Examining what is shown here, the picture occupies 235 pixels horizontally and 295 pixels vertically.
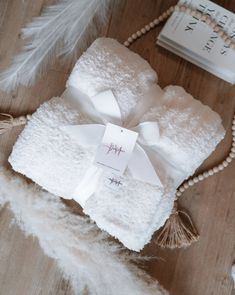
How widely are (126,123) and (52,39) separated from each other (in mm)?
333

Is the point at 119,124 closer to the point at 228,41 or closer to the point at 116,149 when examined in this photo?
the point at 116,149

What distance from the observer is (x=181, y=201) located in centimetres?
114

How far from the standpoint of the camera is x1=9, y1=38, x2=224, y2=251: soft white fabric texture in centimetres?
97

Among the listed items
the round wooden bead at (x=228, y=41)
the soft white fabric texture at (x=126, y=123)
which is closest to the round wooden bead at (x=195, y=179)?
the soft white fabric texture at (x=126, y=123)

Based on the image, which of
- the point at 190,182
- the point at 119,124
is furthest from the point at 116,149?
the point at 190,182

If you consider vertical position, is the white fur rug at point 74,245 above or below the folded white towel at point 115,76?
below

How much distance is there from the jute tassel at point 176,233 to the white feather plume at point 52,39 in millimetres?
500

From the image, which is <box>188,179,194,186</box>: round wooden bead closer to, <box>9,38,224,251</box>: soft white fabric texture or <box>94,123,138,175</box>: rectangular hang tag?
<box>9,38,224,251</box>: soft white fabric texture

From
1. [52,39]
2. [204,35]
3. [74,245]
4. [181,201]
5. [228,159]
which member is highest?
[204,35]

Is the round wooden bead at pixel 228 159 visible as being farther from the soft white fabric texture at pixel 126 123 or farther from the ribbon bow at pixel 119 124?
the ribbon bow at pixel 119 124

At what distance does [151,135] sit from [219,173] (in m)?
0.28

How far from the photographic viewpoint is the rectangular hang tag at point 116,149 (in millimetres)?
949

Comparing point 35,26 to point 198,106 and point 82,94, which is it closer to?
point 82,94

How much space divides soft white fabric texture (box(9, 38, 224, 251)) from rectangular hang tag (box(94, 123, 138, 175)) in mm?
26
